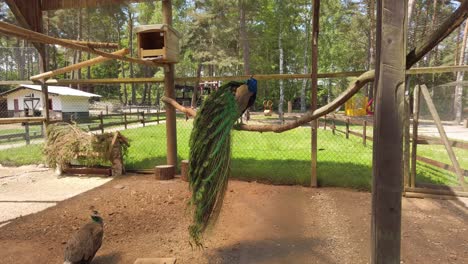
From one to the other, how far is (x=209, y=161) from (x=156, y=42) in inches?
150

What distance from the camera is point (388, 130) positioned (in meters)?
1.54

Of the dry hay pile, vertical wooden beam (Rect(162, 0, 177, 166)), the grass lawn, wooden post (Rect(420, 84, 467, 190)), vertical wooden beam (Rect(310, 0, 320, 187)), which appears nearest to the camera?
wooden post (Rect(420, 84, 467, 190))

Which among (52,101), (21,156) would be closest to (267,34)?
(52,101)

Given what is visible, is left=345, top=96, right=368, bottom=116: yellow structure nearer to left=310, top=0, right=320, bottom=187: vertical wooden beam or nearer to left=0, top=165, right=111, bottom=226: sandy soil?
left=310, top=0, right=320, bottom=187: vertical wooden beam

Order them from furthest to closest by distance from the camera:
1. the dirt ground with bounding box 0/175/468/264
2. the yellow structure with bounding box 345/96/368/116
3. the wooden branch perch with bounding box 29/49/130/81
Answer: the yellow structure with bounding box 345/96/368/116
the wooden branch perch with bounding box 29/49/130/81
the dirt ground with bounding box 0/175/468/264

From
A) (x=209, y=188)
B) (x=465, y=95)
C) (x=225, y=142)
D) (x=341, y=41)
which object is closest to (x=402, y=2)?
(x=225, y=142)

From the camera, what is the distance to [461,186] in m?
4.88

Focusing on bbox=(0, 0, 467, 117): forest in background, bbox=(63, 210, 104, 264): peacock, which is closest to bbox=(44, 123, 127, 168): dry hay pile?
bbox=(63, 210, 104, 264): peacock

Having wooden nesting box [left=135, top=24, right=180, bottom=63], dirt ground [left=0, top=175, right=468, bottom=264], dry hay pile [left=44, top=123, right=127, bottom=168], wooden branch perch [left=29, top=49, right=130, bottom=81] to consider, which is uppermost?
wooden nesting box [left=135, top=24, right=180, bottom=63]

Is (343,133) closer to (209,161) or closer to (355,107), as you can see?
(209,161)

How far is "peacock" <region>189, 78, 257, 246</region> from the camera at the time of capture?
250 centimetres

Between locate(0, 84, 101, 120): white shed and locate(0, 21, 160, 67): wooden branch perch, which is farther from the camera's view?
locate(0, 84, 101, 120): white shed

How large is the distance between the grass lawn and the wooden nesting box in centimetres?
194

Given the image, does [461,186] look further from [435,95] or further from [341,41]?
[341,41]
